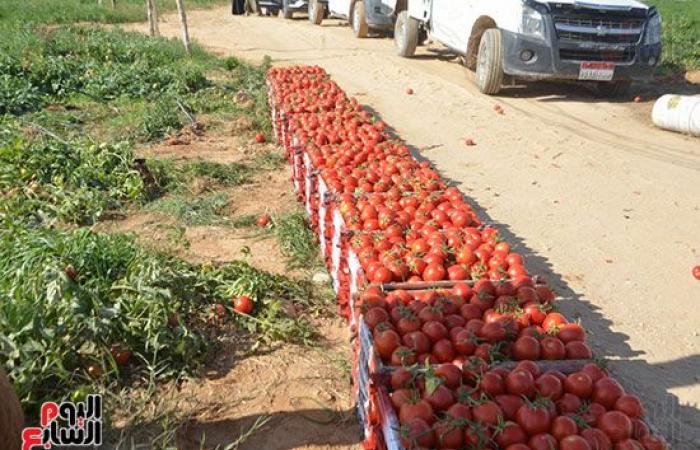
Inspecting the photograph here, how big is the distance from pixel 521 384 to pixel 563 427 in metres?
0.28

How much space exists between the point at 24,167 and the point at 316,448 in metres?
5.06

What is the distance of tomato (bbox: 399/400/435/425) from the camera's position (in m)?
2.66

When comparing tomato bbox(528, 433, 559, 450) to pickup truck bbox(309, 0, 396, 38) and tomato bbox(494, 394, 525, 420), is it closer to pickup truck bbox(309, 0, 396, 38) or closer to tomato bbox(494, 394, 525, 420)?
tomato bbox(494, 394, 525, 420)

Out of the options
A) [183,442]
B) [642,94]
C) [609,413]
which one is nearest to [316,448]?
[183,442]

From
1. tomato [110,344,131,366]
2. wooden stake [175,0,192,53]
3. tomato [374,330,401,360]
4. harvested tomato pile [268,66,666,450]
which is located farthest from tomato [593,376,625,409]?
wooden stake [175,0,192,53]

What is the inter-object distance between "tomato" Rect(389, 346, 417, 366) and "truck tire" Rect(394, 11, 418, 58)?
12930mm

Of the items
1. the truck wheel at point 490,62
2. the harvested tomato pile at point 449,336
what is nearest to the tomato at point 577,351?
the harvested tomato pile at point 449,336

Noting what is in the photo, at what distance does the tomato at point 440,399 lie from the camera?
2.74m

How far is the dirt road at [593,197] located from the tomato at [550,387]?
1.23 meters

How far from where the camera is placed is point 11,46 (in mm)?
13875

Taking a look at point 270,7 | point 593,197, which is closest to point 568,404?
point 593,197

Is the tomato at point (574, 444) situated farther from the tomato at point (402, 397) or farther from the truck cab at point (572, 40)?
the truck cab at point (572, 40)

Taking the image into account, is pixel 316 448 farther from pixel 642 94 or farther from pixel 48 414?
pixel 642 94

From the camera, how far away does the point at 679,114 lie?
9406 mm
